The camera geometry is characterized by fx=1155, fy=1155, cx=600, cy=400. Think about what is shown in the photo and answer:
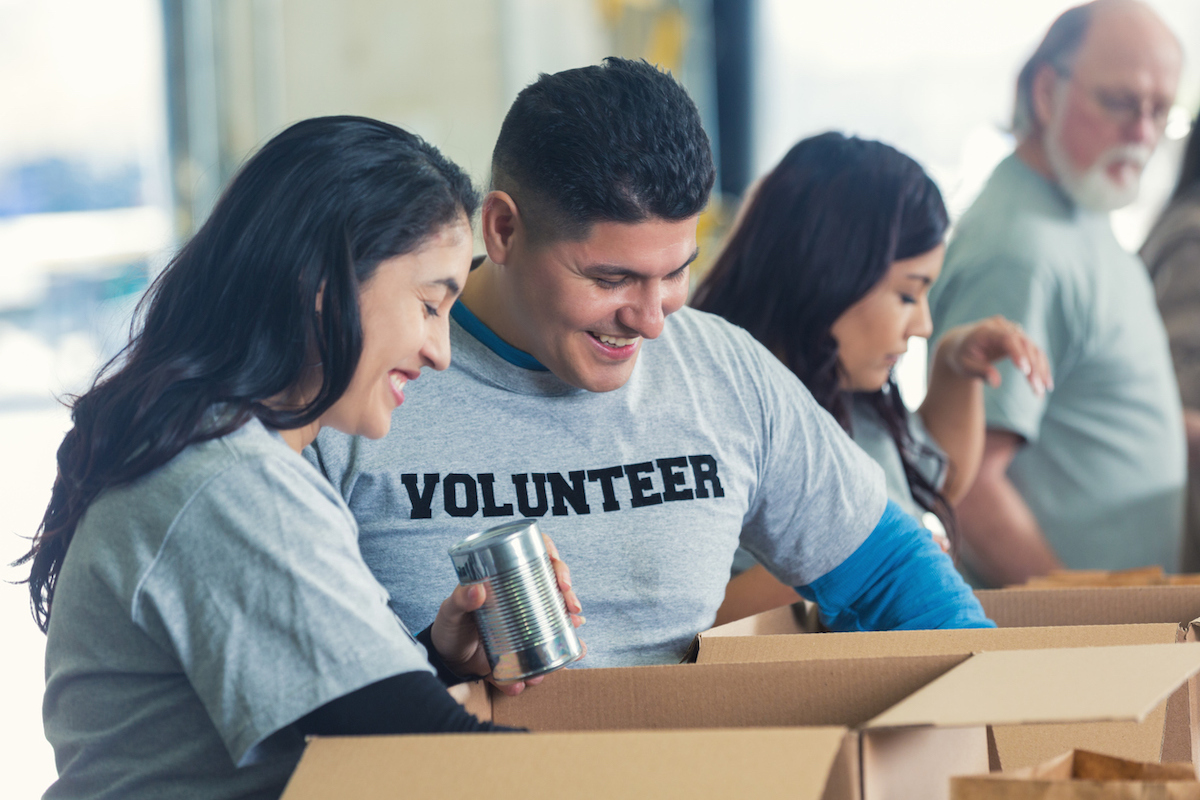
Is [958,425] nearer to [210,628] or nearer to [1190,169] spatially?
[1190,169]

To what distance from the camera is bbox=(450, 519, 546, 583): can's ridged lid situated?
0.79 m

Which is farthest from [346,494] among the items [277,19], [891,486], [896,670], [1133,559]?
[277,19]

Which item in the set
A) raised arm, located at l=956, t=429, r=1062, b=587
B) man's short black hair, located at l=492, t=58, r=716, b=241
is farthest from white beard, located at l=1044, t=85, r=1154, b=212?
man's short black hair, located at l=492, t=58, r=716, b=241

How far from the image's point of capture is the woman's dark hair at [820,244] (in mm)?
A: 1570

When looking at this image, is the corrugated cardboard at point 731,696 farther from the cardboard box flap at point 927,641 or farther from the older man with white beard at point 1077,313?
the older man with white beard at point 1077,313

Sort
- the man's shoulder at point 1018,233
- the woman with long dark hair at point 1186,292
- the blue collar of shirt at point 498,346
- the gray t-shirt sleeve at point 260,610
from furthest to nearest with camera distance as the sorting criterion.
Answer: the woman with long dark hair at point 1186,292
the man's shoulder at point 1018,233
the blue collar of shirt at point 498,346
the gray t-shirt sleeve at point 260,610

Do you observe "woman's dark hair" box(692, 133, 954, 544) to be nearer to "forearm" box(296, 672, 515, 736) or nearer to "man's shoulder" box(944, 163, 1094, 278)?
"man's shoulder" box(944, 163, 1094, 278)

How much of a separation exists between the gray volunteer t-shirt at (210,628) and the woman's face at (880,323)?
37.4 inches

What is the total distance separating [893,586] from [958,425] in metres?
0.68

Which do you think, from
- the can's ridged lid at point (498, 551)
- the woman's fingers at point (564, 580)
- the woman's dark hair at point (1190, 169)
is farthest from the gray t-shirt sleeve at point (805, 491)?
the woman's dark hair at point (1190, 169)

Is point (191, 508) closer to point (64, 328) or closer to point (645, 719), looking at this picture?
point (645, 719)

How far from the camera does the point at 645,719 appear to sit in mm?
887

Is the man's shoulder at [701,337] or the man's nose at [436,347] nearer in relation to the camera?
the man's nose at [436,347]

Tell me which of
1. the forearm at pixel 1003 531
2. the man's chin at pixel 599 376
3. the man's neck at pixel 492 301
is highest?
the man's neck at pixel 492 301
